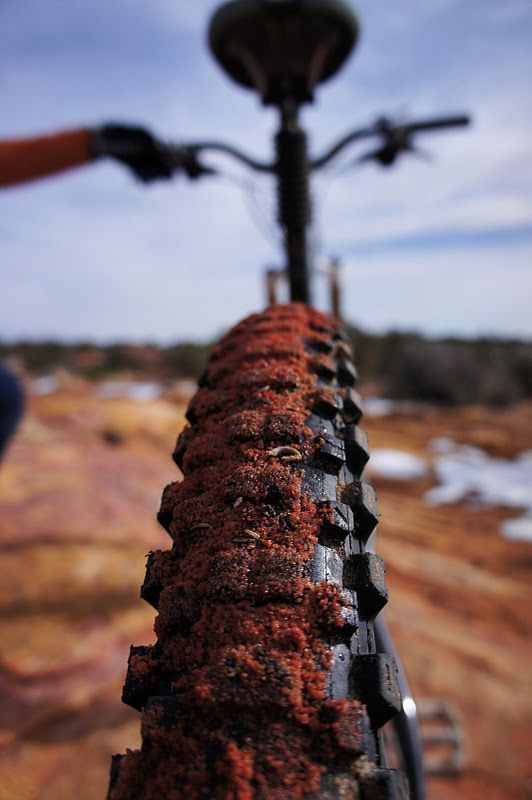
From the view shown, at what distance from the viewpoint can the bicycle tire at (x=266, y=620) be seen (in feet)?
2.14

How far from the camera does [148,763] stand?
0.68 meters

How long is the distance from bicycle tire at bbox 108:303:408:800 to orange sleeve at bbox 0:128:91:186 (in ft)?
5.22

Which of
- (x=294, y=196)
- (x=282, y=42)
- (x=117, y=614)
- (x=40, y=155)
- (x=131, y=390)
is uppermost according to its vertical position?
(x=131, y=390)

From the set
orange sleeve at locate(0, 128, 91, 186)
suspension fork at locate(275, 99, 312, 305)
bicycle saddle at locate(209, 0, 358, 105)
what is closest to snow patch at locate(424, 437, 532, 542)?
suspension fork at locate(275, 99, 312, 305)

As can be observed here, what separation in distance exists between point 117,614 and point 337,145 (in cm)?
350

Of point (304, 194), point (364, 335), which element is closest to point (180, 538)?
point (304, 194)

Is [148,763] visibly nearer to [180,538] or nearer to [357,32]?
[180,538]

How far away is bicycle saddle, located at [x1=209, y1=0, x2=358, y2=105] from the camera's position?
1932 millimetres

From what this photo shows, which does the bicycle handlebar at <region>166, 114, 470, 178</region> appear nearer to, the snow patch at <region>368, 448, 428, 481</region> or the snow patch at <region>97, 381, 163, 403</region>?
the snow patch at <region>368, 448, 428, 481</region>

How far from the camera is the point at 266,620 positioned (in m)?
0.76

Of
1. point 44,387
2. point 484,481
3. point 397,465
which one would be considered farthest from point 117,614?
point 44,387

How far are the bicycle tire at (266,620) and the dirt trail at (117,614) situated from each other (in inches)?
89.3

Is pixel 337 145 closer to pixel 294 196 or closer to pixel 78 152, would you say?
pixel 294 196

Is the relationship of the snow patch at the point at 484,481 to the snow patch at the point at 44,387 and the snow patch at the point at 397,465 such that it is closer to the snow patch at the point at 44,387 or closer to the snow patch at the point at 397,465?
the snow patch at the point at 397,465
